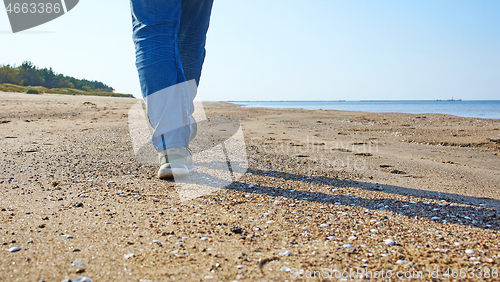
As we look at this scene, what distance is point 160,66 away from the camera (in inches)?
70.6

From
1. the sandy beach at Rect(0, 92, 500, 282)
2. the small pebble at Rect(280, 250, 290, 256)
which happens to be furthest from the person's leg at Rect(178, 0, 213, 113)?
the small pebble at Rect(280, 250, 290, 256)

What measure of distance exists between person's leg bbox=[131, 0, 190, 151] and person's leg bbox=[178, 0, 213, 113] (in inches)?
14.4

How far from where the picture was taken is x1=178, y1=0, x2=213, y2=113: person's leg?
2191mm

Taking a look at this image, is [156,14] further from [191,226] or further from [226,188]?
[191,226]

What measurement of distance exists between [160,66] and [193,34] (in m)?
0.60

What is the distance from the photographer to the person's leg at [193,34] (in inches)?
86.3

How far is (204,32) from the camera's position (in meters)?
2.34

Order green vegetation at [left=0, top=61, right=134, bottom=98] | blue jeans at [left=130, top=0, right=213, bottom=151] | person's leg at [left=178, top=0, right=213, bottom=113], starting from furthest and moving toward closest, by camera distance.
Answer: green vegetation at [left=0, top=61, right=134, bottom=98] < person's leg at [left=178, top=0, right=213, bottom=113] < blue jeans at [left=130, top=0, right=213, bottom=151]

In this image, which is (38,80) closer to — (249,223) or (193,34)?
(193,34)

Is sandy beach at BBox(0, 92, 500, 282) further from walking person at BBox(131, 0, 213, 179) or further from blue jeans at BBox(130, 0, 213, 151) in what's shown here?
blue jeans at BBox(130, 0, 213, 151)

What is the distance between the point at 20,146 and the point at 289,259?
2693mm

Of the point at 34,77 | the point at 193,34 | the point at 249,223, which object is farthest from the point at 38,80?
the point at 249,223

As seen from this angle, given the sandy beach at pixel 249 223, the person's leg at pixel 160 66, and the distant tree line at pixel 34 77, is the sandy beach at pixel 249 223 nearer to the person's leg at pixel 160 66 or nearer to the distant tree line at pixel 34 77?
the person's leg at pixel 160 66

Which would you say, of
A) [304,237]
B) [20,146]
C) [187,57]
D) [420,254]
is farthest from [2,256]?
[20,146]
